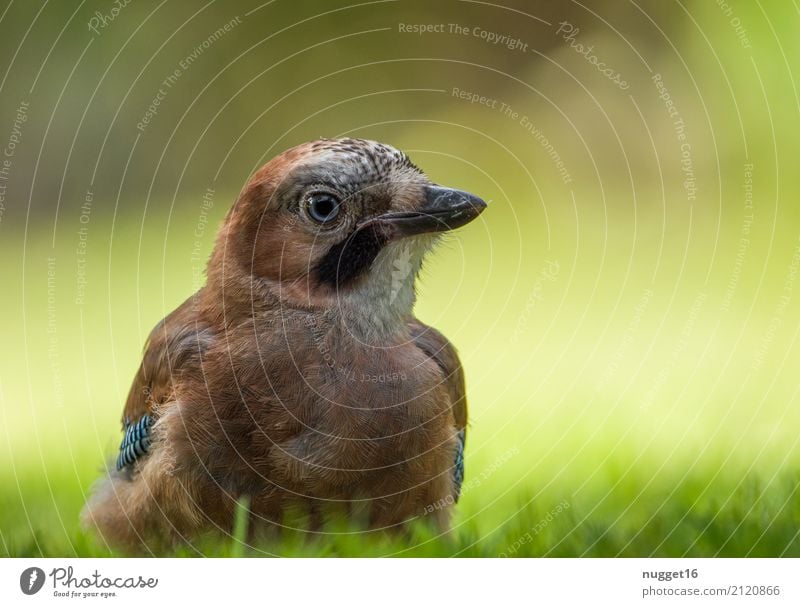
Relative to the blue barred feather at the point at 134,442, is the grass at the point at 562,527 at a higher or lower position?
lower

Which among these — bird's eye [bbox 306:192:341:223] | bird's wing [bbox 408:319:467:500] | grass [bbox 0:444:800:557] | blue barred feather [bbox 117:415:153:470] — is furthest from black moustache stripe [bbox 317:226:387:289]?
blue barred feather [bbox 117:415:153:470]

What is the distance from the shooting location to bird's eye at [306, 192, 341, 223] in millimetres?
4723

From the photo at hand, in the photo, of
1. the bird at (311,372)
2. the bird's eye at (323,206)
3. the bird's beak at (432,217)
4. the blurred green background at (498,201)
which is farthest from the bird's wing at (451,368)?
the bird's eye at (323,206)

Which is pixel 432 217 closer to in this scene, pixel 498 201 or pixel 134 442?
pixel 134 442

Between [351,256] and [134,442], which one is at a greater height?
[351,256]

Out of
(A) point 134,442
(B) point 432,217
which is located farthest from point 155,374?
(B) point 432,217

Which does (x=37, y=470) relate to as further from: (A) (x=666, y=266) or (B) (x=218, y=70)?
(A) (x=666, y=266)

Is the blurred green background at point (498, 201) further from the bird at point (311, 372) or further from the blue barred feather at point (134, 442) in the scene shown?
the bird at point (311, 372)

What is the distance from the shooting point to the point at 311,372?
476cm

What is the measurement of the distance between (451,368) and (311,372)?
0.89 metres

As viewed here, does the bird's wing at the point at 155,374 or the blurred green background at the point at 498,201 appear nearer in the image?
the bird's wing at the point at 155,374

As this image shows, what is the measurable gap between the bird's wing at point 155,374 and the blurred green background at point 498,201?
23.4 inches

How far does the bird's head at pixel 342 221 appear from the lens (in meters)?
4.72

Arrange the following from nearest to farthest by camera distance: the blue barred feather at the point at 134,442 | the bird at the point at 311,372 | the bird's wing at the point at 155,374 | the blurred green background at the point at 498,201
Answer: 1. the bird at the point at 311,372
2. the bird's wing at the point at 155,374
3. the blue barred feather at the point at 134,442
4. the blurred green background at the point at 498,201
